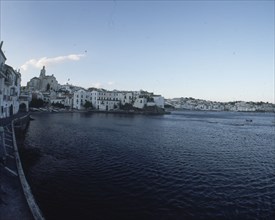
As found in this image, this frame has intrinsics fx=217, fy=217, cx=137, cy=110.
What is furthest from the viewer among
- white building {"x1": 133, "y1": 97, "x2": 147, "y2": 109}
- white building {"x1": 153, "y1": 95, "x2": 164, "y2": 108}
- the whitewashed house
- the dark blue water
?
white building {"x1": 153, "y1": 95, "x2": 164, "y2": 108}

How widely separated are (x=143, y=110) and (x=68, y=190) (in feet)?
407

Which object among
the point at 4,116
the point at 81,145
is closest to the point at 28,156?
Answer: the point at 81,145

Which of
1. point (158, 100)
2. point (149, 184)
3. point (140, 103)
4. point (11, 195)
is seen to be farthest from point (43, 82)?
point (11, 195)

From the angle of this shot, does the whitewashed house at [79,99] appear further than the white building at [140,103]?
No

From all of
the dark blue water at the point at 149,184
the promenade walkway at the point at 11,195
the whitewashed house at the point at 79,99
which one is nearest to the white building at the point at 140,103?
the whitewashed house at the point at 79,99

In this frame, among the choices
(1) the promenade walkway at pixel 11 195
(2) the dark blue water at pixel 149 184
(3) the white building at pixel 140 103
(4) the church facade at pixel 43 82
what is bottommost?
(2) the dark blue water at pixel 149 184

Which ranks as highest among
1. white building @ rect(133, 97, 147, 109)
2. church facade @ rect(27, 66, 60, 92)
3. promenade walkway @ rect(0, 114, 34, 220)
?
church facade @ rect(27, 66, 60, 92)

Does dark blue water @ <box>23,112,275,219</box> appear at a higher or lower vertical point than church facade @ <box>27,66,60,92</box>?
lower

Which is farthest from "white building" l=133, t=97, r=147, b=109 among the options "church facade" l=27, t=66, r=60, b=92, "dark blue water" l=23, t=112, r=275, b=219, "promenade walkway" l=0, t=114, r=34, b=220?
"promenade walkway" l=0, t=114, r=34, b=220

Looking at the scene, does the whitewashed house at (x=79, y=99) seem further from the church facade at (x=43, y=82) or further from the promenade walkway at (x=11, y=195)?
the promenade walkway at (x=11, y=195)

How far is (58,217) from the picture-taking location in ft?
39.2

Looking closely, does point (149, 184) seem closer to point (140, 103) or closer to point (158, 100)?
point (140, 103)

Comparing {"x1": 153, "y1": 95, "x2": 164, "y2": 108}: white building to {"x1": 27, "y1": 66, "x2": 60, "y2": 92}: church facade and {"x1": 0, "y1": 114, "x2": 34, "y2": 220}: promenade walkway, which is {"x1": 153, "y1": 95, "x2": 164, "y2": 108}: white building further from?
{"x1": 0, "y1": 114, "x2": 34, "y2": 220}: promenade walkway

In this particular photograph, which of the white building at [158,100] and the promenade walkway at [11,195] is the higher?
the white building at [158,100]
